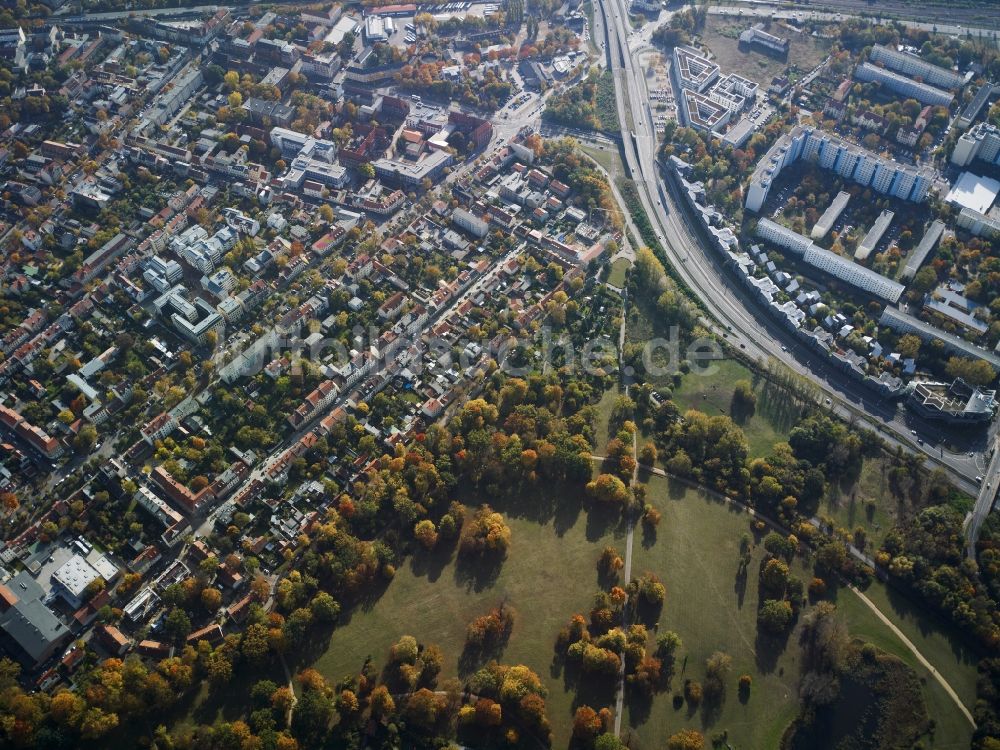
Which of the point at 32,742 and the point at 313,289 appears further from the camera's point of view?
the point at 313,289

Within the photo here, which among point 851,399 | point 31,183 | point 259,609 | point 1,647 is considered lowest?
point 851,399

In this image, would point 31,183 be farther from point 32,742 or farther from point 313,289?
point 32,742

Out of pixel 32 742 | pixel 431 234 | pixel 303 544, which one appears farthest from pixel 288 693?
pixel 431 234

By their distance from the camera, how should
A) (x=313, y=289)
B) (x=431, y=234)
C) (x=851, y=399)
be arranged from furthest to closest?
(x=431, y=234) < (x=313, y=289) < (x=851, y=399)

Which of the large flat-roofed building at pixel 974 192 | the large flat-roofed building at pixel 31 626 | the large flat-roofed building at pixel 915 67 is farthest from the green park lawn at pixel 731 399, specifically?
the large flat-roofed building at pixel 915 67

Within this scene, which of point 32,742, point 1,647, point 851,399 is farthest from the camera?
point 851,399

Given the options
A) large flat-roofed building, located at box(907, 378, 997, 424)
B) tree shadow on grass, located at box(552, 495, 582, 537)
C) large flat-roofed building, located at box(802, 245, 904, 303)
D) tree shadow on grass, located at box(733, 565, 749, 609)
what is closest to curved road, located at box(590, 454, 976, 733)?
tree shadow on grass, located at box(552, 495, 582, 537)

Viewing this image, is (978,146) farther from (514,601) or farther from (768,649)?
(514,601)

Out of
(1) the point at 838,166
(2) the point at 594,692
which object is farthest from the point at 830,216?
(2) the point at 594,692
